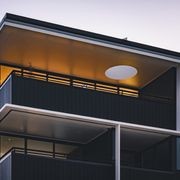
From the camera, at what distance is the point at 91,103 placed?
23.1 m

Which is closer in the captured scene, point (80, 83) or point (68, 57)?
point (68, 57)

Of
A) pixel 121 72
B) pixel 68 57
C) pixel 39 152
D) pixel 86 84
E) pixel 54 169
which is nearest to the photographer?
pixel 54 169

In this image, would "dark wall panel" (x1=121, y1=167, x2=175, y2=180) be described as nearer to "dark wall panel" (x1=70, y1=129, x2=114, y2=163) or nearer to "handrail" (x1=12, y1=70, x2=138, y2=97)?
"dark wall panel" (x1=70, y1=129, x2=114, y2=163)

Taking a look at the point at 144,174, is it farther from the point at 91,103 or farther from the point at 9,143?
the point at 9,143

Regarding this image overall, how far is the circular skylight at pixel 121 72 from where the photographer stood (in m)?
24.6

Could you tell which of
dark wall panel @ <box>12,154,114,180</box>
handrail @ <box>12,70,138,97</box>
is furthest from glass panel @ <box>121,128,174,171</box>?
handrail @ <box>12,70,138,97</box>

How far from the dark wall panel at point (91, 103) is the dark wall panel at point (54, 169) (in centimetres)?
181

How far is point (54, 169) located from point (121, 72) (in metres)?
5.22

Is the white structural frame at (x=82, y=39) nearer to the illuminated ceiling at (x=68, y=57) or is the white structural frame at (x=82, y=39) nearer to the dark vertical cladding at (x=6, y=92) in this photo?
the illuminated ceiling at (x=68, y=57)

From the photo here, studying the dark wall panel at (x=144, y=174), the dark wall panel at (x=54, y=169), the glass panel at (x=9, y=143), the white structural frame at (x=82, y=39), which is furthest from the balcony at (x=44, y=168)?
the white structural frame at (x=82, y=39)

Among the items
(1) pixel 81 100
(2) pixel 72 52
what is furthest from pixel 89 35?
(1) pixel 81 100

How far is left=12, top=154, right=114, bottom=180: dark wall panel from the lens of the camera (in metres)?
20.7

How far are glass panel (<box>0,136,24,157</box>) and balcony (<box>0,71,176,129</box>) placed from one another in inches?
71.5

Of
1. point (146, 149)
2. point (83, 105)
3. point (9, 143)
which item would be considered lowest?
point (9, 143)
